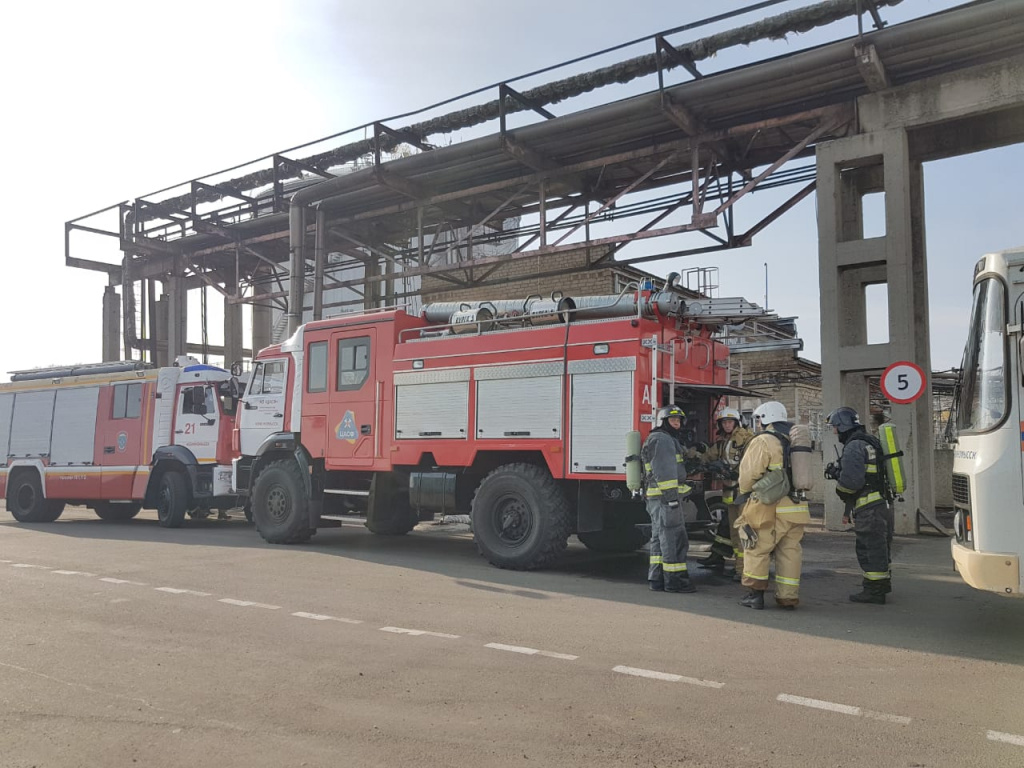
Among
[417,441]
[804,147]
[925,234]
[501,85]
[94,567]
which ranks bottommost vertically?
[94,567]

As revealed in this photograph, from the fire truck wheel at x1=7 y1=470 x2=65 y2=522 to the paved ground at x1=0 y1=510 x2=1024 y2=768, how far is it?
813 cm

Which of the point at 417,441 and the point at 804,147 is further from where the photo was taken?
the point at 804,147

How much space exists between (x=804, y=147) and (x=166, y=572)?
440 inches

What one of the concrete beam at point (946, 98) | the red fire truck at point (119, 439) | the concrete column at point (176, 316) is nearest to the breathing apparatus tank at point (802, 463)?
the concrete beam at point (946, 98)

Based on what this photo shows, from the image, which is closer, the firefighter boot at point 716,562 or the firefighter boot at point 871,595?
the firefighter boot at point 871,595

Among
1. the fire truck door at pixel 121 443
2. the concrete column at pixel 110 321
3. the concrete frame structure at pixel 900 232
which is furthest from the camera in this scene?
the concrete column at pixel 110 321

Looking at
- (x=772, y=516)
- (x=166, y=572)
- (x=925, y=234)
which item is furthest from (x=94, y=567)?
(x=925, y=234)

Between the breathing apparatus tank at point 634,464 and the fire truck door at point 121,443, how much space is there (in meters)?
10.4

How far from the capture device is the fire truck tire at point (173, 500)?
14.4m

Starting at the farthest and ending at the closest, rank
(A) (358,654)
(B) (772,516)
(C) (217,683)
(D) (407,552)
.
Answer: (D) (407,552), (B) (772,516), (A) (358,654), (C) (217,683)

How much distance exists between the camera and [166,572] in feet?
29.6

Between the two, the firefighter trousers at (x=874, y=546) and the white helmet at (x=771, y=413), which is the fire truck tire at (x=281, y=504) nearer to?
the white helmet at (x=771, y=413)

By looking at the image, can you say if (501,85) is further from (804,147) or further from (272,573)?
(272,573)

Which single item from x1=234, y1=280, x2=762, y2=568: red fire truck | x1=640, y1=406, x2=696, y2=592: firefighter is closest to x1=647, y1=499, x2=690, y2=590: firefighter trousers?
x1=640, y1=406, x2=696, y2=592: firefighter
